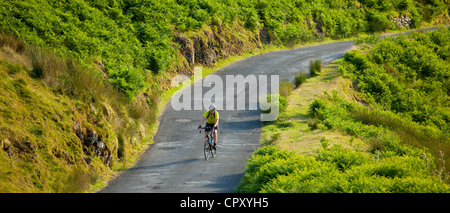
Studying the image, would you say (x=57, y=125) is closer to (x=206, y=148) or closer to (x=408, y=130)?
(x=206, y=148)

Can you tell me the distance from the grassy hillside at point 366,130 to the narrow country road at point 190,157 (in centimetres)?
96

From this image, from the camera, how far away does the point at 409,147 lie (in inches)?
638

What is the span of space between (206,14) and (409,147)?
62.1 feet

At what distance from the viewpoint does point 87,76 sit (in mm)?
16359

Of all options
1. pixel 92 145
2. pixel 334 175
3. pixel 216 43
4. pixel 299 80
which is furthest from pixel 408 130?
pixel 216 43

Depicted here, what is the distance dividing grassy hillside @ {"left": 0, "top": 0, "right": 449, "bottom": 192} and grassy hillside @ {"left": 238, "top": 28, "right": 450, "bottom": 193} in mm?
5264

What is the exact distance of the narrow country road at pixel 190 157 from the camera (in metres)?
13.5

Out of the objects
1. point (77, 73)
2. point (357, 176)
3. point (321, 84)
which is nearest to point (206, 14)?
point (321, 84)

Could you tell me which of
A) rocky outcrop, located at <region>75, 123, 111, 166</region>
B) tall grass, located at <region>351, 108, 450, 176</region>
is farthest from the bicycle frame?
tall grass, located at <region>351, 108, 450, 176</region>

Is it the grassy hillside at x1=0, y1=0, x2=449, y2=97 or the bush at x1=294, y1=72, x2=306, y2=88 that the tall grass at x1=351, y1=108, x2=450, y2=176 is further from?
the grassy hillside at x1=0, y1=0, x2=449, y2=97

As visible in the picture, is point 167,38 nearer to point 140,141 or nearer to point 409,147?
point 140,141

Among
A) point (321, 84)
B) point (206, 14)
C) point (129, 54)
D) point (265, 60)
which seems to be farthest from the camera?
point (265, 60)

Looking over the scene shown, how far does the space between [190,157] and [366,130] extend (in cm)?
727

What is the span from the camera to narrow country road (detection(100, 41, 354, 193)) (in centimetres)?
1352
